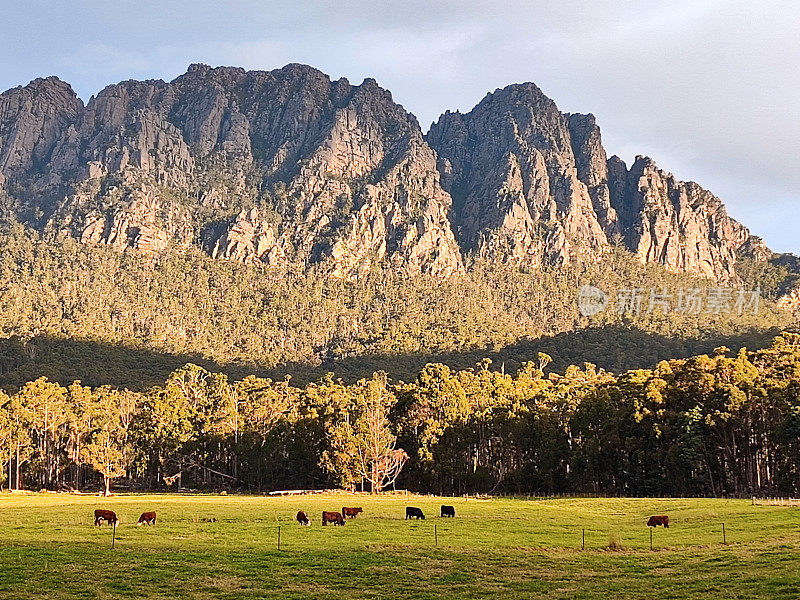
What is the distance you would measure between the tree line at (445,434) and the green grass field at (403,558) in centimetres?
3172

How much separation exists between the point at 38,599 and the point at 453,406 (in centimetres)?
7258

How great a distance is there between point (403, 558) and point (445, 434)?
62.5 meters

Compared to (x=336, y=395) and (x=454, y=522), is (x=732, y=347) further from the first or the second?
(x=454, y=522)

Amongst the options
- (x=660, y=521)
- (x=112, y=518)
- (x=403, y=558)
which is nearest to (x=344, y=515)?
(x=112, y=518)

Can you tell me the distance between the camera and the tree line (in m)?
75.8

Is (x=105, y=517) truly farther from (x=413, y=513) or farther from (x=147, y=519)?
(x=413, y=513)

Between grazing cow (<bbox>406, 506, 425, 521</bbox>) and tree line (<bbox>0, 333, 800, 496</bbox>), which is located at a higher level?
tree line (<bbox>0, 333, 800, 496</bbox>)

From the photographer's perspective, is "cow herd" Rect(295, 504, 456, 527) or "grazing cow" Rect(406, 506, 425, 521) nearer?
"cow herd" Rect(295, 504, 456, 527)

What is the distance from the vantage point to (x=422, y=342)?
18775 cm

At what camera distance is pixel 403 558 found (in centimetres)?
2908

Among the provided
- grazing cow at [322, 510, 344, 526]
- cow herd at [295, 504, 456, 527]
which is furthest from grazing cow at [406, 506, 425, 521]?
grazing cow at [322, 510, 344, 526]

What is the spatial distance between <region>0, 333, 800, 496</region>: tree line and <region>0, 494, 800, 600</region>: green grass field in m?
31.7

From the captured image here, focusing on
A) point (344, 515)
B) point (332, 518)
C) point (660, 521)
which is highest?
point (332, 518)

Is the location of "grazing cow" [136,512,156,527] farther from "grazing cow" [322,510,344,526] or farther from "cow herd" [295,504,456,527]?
"grazing cow" [322,510,344,526]
